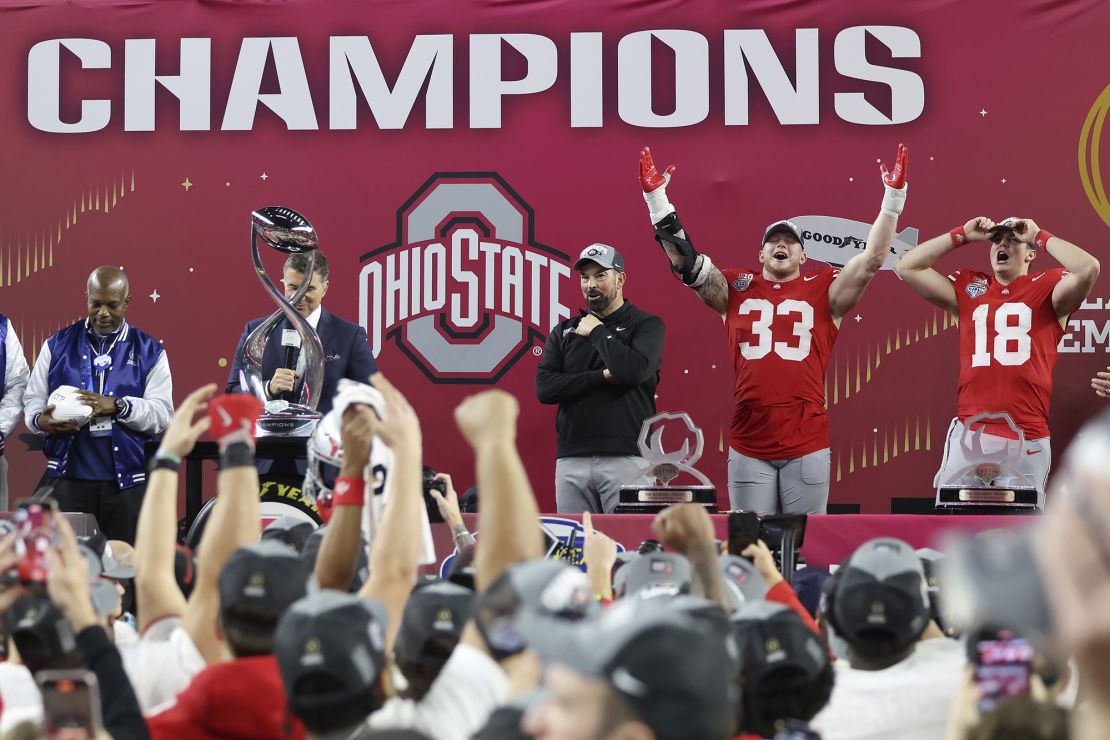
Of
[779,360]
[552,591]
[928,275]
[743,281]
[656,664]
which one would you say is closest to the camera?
[656,664]

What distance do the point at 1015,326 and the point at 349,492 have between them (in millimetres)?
4476

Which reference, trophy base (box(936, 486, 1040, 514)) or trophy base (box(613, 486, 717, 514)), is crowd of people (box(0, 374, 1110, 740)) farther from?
trophy base (box(936, 486, 1040, 514))

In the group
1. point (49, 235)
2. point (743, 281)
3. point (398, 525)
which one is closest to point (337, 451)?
point (398, 525)

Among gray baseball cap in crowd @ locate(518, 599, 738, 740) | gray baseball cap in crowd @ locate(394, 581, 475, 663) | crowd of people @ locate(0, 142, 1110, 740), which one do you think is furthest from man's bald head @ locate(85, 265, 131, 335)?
gray baseball cap in crowd @ locate(518, 599, 738, 740)

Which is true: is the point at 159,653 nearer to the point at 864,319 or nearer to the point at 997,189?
the point at 864,319

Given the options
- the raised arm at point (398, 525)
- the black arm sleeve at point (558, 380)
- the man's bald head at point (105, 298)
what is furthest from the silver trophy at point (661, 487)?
the raised arm at point (398, 525)

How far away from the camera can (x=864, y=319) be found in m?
Answer: 7.55

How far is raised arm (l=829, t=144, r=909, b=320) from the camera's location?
6.24 meters

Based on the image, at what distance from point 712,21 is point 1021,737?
6431 millimetres

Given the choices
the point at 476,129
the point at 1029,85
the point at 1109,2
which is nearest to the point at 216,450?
the point at 476,129

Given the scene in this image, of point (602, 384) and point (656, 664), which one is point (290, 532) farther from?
point (602, 384)

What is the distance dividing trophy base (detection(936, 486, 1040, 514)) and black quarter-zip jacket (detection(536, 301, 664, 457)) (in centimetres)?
145

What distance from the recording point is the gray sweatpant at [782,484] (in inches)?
245

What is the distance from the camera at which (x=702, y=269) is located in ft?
21.0
